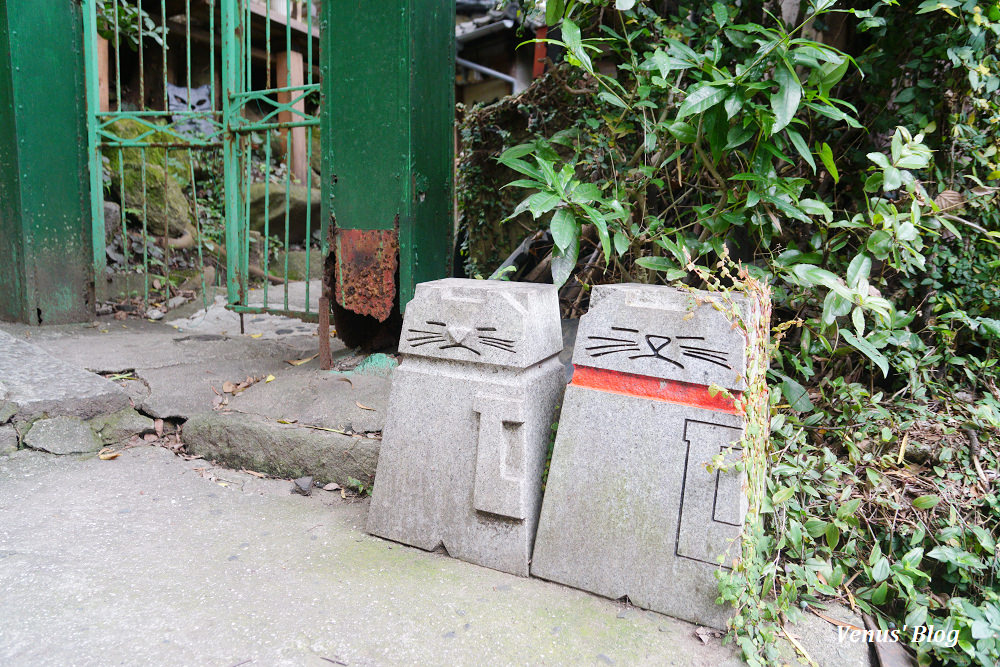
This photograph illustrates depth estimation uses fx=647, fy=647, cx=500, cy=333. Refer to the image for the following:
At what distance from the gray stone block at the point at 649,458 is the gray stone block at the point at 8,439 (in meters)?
1.97

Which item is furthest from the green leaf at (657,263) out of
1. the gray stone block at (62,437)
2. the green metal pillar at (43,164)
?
the green metal pillar at (43,164)

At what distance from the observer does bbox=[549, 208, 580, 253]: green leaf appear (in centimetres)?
188

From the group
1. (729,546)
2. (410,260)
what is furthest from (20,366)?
(729,546)

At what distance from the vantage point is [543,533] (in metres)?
1.75

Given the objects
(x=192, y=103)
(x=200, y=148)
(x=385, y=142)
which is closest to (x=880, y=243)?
(x=385, y=142)

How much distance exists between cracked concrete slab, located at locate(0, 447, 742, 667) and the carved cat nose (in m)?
0.63

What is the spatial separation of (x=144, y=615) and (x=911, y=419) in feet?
7.52

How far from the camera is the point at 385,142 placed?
260 cm

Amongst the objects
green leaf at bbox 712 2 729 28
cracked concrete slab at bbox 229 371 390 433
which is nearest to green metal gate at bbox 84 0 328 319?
cracked concrete slab at bbox 229 371 390 433

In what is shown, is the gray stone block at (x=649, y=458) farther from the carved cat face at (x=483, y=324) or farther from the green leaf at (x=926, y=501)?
the green leaf at (x=926, y=501)

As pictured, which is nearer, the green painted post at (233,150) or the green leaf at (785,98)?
the green leaf at (785,98)

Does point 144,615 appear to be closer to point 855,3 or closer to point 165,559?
point 165,559

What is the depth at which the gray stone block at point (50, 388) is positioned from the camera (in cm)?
246

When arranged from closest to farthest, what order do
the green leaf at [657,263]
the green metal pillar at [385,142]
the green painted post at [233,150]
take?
the green leaf at [657,263] < the green metal pillar at [385,142] < the green painted post at [233,150]
